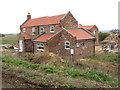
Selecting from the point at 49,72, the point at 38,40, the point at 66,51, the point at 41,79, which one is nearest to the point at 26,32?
the point at 38,40

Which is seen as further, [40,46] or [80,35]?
[40,46]

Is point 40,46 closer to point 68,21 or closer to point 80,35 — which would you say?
point 68,21

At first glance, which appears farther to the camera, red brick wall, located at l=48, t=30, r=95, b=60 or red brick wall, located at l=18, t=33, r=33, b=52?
red brick wall, located at l=18, t=33, r=33, b=52

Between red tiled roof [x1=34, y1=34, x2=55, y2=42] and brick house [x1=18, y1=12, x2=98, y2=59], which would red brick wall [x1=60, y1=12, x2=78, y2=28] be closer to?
brick house [x1=18, y1=12, x2=98, y2=59]

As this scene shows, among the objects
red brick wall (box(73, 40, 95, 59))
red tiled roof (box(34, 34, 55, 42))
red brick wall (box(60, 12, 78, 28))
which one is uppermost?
red brick wall (box(60, 12, 78, 28))

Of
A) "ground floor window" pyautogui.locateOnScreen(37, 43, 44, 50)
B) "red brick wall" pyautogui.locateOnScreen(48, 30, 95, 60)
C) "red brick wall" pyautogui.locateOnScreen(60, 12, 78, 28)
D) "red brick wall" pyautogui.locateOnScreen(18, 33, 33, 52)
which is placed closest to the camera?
"red brick wall" pyautogui.locateOnScreen(48, 30, 95, 60)

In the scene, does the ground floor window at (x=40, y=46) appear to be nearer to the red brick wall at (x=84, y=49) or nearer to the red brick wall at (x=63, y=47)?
the red brick wall at (x=63, y=47)

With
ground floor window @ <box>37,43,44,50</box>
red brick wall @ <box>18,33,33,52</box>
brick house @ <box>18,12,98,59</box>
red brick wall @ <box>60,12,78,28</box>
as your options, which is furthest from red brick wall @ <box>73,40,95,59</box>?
red brick wall @ <box>18,33,33,52</box>

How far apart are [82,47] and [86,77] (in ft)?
43.2

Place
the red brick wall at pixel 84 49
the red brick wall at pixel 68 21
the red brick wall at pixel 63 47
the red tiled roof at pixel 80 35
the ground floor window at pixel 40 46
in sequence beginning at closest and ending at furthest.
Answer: the red brick wall at pixel 63 47
the red brick wall at pixel 84 49
the red tiled roof at pixel 80 35
the ground floor window at pixel 40 46
the red brick wall at pixel 68 21

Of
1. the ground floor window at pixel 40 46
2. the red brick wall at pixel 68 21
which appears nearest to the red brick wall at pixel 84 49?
the red brick wall at pixel 68 21

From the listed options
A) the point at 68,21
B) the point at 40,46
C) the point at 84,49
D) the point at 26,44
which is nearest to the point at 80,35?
the point at 84,49

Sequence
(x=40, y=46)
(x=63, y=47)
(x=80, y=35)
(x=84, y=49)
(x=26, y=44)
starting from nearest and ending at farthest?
(x=63, y=47), (x=84, y=49), (x=80, y=35), (x=40, y=46), (x=26, y=44)

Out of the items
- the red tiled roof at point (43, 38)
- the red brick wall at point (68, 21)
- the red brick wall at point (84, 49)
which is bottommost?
the red brick wall at point (84, 49)
